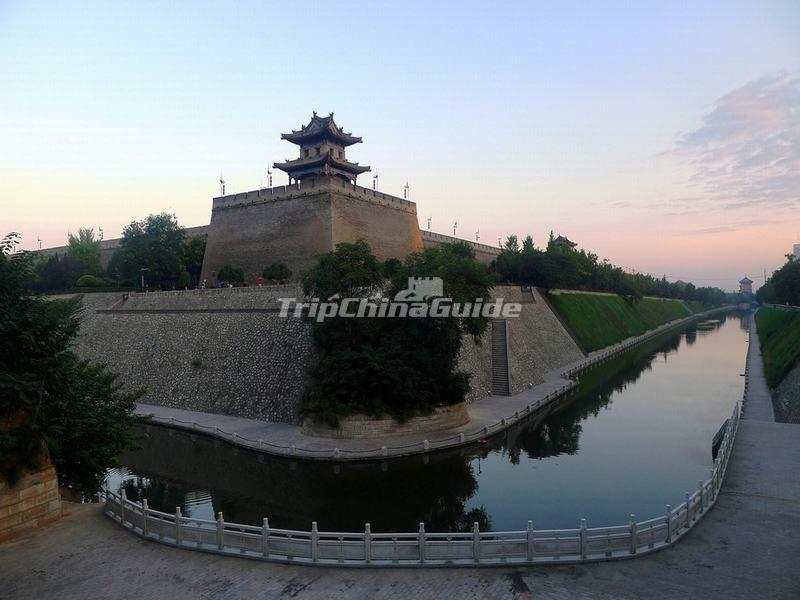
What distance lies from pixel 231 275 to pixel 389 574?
3060 centimetres

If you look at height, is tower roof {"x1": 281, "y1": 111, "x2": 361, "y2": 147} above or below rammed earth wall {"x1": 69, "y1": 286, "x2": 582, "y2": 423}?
above

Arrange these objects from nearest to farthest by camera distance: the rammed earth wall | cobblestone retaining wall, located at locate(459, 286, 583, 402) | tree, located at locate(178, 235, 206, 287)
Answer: the rammed earth wall, cobblestone retaining wall, located at locate(459, 286, 583, 402), tree, located at locate(178, 235, 206, 287)

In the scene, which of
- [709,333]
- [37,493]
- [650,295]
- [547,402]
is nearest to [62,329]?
[37,493]

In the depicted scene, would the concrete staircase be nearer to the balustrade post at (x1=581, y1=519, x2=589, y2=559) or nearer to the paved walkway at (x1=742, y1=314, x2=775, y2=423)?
the paved walkway at (x1=742, y1=314, x2=775, y2=423)

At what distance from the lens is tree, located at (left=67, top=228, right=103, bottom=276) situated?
4712cm

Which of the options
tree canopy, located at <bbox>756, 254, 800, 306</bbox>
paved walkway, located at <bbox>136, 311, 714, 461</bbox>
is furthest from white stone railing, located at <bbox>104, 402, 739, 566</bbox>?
tree canopy, located at <bbox>756, 254, 800, 306</bbox>

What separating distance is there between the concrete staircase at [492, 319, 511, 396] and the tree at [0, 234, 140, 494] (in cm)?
2005

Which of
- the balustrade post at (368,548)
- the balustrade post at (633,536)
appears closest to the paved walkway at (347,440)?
the balustrade post at (368,548)

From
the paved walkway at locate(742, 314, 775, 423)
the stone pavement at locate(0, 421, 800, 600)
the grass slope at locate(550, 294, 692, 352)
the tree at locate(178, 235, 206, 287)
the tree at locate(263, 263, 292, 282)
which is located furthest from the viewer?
the grass slope at locate(550, 294, 692, 352)

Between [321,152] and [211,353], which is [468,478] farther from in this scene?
[321,152]

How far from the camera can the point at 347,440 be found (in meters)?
19.6

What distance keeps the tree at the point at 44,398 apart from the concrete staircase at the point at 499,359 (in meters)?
20.1

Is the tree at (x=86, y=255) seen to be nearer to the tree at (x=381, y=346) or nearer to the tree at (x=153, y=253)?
the tree at (x=153, y=253)

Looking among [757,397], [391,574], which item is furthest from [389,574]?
[757,397]
